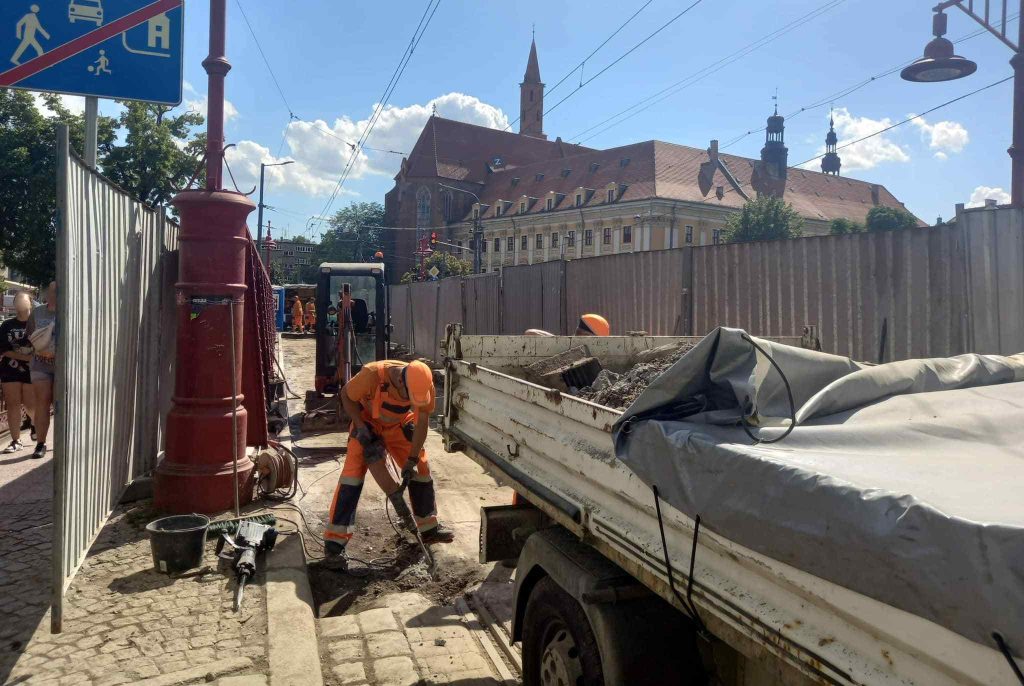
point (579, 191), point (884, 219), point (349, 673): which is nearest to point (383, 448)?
point (349, 673)

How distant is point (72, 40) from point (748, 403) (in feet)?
15.0

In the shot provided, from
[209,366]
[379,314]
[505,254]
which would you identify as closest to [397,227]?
[505,254]

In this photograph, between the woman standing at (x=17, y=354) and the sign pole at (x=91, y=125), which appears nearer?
the sign pole at (x=91, y=125)

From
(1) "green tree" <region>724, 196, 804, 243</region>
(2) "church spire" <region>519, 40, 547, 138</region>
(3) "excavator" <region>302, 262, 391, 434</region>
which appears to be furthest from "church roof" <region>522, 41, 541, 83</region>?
(3) "excavator" <region>302, 262, 391, 434</region>

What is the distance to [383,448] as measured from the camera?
18.1ft

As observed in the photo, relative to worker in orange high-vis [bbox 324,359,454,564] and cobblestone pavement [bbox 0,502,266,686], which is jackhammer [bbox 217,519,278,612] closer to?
cobblestone pavement [bbox 0,502,266,686]

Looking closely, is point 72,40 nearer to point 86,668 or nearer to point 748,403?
point 86,668

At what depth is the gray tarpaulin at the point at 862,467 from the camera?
4.30ft

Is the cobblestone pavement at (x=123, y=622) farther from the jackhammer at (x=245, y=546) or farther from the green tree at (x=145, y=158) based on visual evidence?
the green tree at (x=145, y=158)

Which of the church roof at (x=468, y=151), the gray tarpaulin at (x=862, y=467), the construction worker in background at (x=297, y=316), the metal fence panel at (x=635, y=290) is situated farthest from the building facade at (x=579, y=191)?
the gray tarpaulin at (x=862, y=467)

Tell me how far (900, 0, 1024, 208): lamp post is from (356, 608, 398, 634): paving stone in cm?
743

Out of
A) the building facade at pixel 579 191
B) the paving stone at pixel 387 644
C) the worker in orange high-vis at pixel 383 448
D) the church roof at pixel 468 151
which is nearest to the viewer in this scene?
the paving stone at pixel 387 644

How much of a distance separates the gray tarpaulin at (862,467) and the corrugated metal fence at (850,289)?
2417mm

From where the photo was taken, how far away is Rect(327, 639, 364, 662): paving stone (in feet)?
12.8
